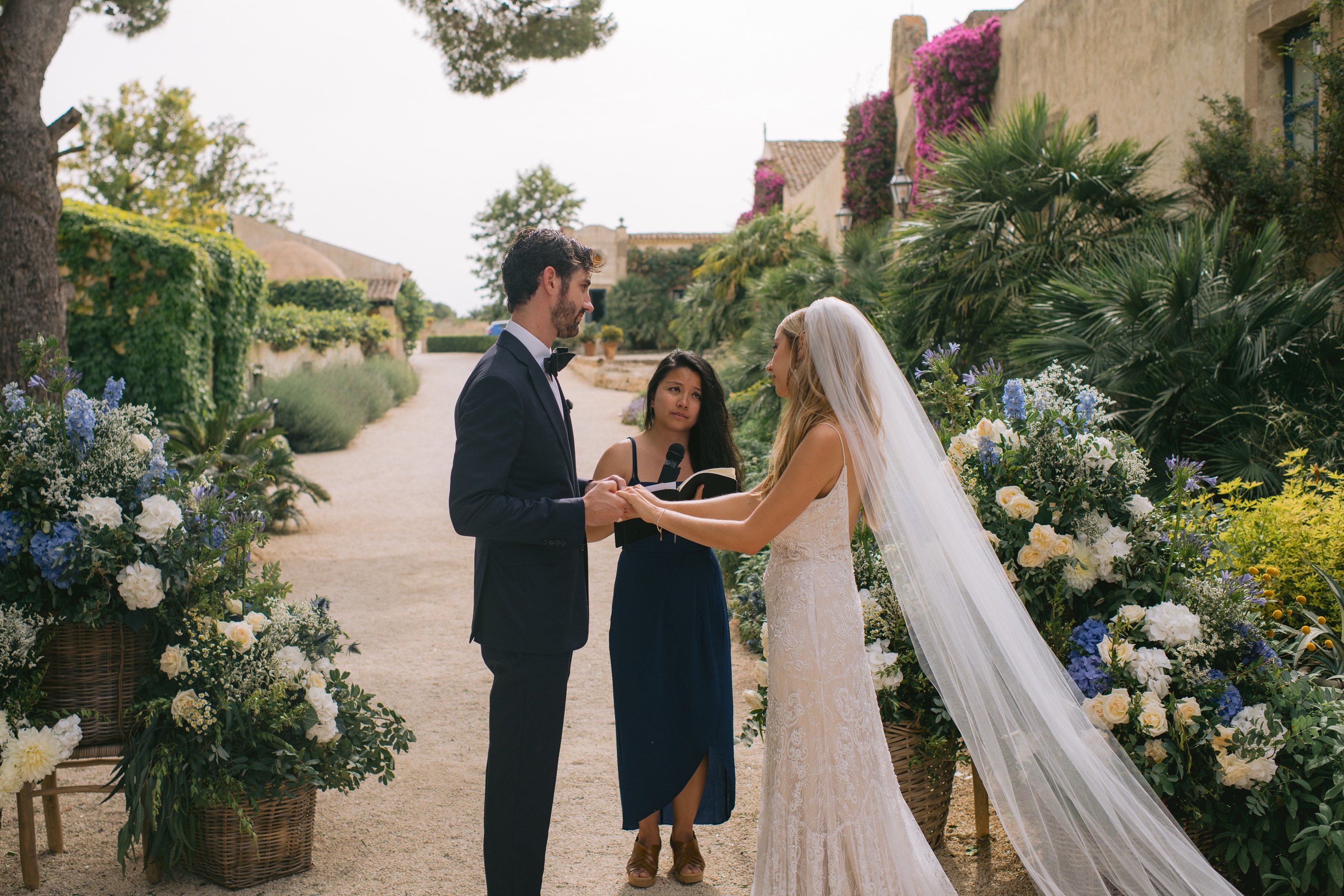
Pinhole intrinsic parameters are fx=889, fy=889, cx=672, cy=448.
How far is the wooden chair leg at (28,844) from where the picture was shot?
10.3 ft

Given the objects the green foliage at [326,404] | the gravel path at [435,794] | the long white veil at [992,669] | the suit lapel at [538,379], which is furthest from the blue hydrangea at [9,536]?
the green foliage at [326,404]

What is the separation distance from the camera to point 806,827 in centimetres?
266

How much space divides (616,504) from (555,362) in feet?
1.66

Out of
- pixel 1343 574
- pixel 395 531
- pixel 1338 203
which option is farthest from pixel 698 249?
pixel 1343 574

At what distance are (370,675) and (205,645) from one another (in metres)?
2.63

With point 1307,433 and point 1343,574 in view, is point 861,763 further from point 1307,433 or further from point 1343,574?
point 1307,433

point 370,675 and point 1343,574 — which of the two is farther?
point 370,675

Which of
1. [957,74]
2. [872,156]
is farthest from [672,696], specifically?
[872,156]

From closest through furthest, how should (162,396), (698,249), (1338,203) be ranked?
(1338,203) < (162,396) < (698,249)

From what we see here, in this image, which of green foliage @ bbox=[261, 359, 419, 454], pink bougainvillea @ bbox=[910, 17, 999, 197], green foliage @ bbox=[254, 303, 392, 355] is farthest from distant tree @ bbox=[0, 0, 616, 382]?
pink bougainvillea @ bbox=[910, 17, 999, 197]

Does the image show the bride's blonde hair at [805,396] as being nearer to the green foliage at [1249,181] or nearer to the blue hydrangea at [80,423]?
the blue hydrangea at [80,423]

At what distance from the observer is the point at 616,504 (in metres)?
2.73

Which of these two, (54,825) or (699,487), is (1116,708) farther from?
(54,825)

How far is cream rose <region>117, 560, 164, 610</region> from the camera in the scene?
9.92 ft
